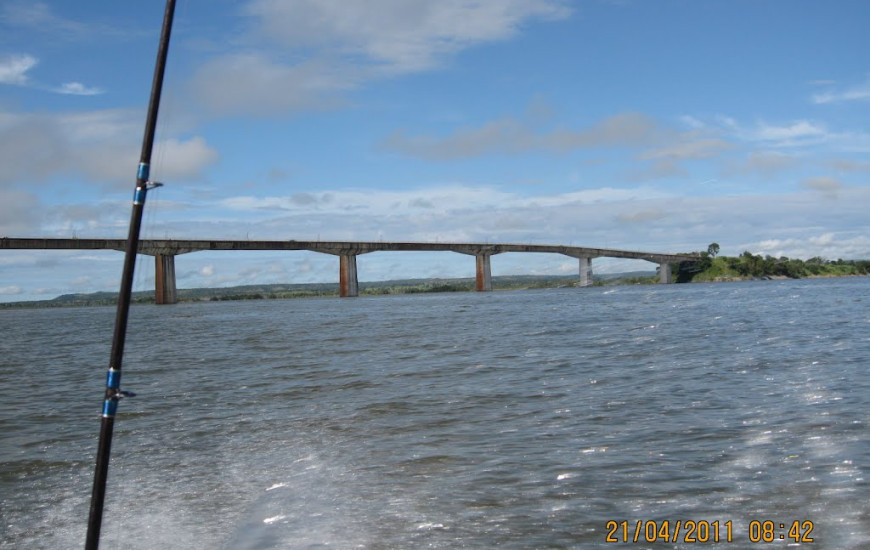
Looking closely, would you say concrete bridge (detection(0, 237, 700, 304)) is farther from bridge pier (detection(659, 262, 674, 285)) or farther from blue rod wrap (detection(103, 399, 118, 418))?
blue rod wrap (detection(103, 399, 118, 418))

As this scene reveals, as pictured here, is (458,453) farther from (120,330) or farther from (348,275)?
(348,275)

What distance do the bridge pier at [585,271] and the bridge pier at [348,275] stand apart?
56038 mm

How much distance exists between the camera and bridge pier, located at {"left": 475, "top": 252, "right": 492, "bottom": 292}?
490 feet

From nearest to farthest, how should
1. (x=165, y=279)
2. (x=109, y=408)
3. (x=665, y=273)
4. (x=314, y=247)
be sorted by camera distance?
(x=109, y=408) < (x=165, y=279) < (x=314, y=247) < (x=665, y=273)

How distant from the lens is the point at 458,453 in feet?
35.9

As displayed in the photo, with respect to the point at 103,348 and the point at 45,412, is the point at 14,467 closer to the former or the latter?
the point at 45,412

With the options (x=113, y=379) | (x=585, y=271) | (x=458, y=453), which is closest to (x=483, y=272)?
(x=585, y=271)

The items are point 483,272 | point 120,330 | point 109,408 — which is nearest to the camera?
point 120,330

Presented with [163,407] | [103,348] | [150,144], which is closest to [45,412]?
[163,407]

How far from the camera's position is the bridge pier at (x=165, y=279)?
111 metres
